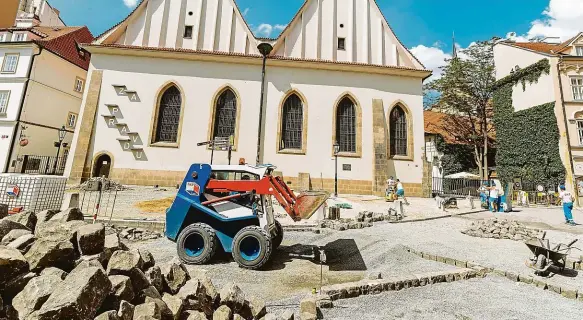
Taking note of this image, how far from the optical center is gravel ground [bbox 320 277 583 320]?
12.0 feet

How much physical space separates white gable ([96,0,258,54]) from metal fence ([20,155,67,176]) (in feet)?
37.6

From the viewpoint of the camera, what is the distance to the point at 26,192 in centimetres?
624

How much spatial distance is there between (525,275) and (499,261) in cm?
109

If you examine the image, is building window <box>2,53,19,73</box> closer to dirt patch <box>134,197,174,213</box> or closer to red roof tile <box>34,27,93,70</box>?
red roof tile <box>34,27,93,70</box>

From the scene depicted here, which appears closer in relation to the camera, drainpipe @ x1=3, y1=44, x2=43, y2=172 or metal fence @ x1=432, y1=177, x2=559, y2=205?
metal fence @ x1=432, y1=177, x2=559, y2=205

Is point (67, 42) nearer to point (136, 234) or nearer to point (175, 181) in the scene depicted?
point (175, 181)

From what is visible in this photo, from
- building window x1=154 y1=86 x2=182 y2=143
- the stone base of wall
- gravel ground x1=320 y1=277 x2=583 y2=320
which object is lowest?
gravel ground x1=320 y1=277 x2=583 y2=320

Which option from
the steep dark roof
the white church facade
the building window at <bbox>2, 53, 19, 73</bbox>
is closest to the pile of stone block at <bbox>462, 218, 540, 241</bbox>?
the white church facade

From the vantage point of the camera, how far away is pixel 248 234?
17.3ft

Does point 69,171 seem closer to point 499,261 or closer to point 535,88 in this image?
point 499,261

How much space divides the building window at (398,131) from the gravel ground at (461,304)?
15487 mm

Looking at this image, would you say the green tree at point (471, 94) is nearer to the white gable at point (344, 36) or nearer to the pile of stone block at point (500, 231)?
the white gable at point (344, 36)

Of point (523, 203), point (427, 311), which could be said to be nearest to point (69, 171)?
point (427, 311)

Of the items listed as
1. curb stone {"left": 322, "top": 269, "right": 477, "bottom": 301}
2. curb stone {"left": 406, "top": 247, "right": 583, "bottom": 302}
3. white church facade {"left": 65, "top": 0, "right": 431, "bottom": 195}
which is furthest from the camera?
white church facade {"left": 65, "top": 0, "right": 431, "bottom": 195}
